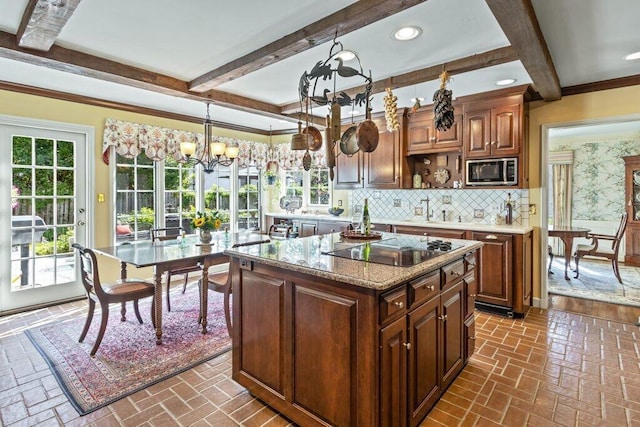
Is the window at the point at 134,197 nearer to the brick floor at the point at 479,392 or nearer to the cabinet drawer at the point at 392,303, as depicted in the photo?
the brick floor at the point at 479,392

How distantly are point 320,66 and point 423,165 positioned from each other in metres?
3.26

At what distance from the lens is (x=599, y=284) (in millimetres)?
4926

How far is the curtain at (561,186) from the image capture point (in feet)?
22.0

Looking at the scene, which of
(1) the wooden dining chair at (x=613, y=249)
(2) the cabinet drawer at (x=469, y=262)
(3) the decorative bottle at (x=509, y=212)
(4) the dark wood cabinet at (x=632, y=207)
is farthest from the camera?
(4) the dark wood cabinet at (x=632, y=207)

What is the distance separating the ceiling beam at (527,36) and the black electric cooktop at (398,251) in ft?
4.71

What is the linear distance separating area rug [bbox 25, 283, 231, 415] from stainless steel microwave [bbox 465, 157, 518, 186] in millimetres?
3217

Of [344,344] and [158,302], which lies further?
[158,302]

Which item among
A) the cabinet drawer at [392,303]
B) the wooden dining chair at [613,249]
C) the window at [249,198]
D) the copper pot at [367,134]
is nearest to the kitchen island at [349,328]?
the cabinet drawer at [392,303]

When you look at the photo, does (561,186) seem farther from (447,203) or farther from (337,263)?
(337,263)

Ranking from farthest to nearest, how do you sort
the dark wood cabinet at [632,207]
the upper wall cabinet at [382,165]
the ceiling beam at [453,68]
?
the dark wood cabinet at [632,207] → the upper wall cabinet at [382,165] → the ceiling beam at [453,68]

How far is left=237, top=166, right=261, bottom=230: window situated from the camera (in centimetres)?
611

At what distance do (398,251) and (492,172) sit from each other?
2275 mm

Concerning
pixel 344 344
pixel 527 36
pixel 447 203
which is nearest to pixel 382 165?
pixel 447 203

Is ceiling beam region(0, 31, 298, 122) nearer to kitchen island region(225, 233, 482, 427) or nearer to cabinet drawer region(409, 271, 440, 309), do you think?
kitchen island region(225, 233, 482, 427)
